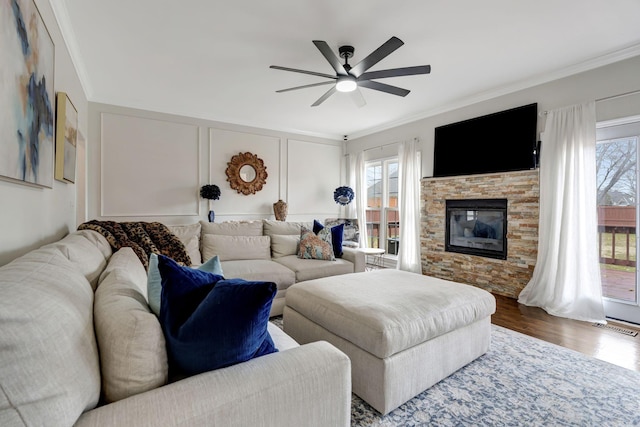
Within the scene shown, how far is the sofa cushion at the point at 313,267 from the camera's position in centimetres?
312

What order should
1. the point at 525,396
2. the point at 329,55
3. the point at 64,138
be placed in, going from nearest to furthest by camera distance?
the point at 525,396 → the point at 64,138 → the point at 329,55

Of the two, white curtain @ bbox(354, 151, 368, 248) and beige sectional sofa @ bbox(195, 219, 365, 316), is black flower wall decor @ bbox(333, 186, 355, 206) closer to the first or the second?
white curtain @ bbox(354, 151, 368, 248)

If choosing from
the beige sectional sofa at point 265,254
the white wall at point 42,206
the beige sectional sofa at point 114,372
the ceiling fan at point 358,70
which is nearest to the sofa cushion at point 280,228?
the beige sectional sofa at point 265,254

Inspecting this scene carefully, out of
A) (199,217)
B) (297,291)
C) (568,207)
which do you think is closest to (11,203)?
(297,291)

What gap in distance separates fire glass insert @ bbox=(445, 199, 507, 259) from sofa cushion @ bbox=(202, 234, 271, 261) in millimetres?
2673

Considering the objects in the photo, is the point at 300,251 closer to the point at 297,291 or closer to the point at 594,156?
the point at 297,291

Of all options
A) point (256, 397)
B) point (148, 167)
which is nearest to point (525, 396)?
point (256, 397)

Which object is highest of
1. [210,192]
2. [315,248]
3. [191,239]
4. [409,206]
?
[210,192]

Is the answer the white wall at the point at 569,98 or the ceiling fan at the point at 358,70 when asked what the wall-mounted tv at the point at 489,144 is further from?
the ceiling fan at the point at 358,70

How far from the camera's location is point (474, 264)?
4008mm

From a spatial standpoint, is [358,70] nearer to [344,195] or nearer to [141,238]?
[141,238]

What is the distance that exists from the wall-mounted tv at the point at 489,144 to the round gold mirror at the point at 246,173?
2891mm

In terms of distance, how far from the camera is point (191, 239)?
320 centimetres

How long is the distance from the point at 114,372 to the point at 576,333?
342 centimetres
